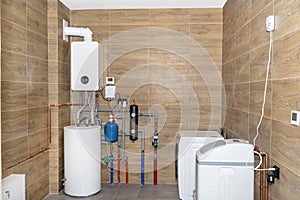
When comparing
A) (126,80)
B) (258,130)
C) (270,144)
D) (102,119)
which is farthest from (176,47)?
(270,144)

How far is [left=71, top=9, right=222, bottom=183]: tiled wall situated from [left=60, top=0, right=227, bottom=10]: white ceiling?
0.26ft

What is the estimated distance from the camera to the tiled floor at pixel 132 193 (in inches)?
141

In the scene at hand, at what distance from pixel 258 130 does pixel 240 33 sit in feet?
3.74

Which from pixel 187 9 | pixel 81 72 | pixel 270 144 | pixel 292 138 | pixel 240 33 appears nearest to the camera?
pixel 292 138

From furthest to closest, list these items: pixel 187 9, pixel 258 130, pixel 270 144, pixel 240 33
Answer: pixel 187 9 < pixel 240 33 < pixel 258 130 < pixel 270 144

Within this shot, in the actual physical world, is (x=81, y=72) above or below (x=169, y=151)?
above

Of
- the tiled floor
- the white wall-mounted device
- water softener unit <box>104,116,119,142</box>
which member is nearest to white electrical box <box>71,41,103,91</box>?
water softener unit <box>104,116,119,142</box>

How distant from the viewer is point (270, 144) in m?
2.16

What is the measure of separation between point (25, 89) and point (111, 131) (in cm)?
128

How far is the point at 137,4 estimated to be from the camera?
3.91 metres

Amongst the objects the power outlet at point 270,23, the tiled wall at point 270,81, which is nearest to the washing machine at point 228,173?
the tiled wall at point 270,81

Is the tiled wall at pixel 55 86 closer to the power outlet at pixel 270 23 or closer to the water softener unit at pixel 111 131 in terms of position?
the water softener unit at pixel 111 131

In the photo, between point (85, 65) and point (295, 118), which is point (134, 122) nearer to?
point (85, 65)

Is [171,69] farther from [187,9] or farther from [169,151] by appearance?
[169,151]
